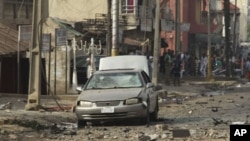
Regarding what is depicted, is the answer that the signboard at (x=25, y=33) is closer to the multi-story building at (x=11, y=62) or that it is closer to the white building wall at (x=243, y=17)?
the multi-story building at (x=11, y=62)

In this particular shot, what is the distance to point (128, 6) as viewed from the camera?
44.3 metres

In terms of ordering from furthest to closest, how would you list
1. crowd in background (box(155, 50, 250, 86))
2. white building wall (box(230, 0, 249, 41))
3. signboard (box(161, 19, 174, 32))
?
white building wall (box(230, 0, 249, 41)) < signboard (box(161, 19, 174, 32)) < crowd in background (box(155, 50, 250, 86))

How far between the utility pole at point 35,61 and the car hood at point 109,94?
14.2 ft

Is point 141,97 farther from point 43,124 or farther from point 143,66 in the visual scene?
point 143,66

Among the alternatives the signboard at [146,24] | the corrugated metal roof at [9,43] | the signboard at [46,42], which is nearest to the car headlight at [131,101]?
the signboard at [46,42]

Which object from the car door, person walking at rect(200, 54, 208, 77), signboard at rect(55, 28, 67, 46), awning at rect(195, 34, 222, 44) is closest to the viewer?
the car door

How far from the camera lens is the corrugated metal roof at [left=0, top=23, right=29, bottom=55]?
29.2 meters

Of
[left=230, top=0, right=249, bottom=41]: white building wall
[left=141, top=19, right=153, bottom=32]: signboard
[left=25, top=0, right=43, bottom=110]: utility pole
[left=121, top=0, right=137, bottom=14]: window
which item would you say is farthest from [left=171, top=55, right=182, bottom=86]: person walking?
[left=230, top=0, right=249, bottom=41]: white building wall

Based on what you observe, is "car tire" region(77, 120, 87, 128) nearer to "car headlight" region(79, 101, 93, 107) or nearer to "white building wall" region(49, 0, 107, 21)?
"car headlight" region(79, 101, 93, 107)

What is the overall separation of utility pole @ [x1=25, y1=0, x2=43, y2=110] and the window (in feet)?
77.2

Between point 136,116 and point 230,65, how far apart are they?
40241mm

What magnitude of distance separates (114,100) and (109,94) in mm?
343

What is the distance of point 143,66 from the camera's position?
23.1 meters

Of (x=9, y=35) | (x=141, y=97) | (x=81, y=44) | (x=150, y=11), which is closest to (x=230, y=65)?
(x=150, y=11)
